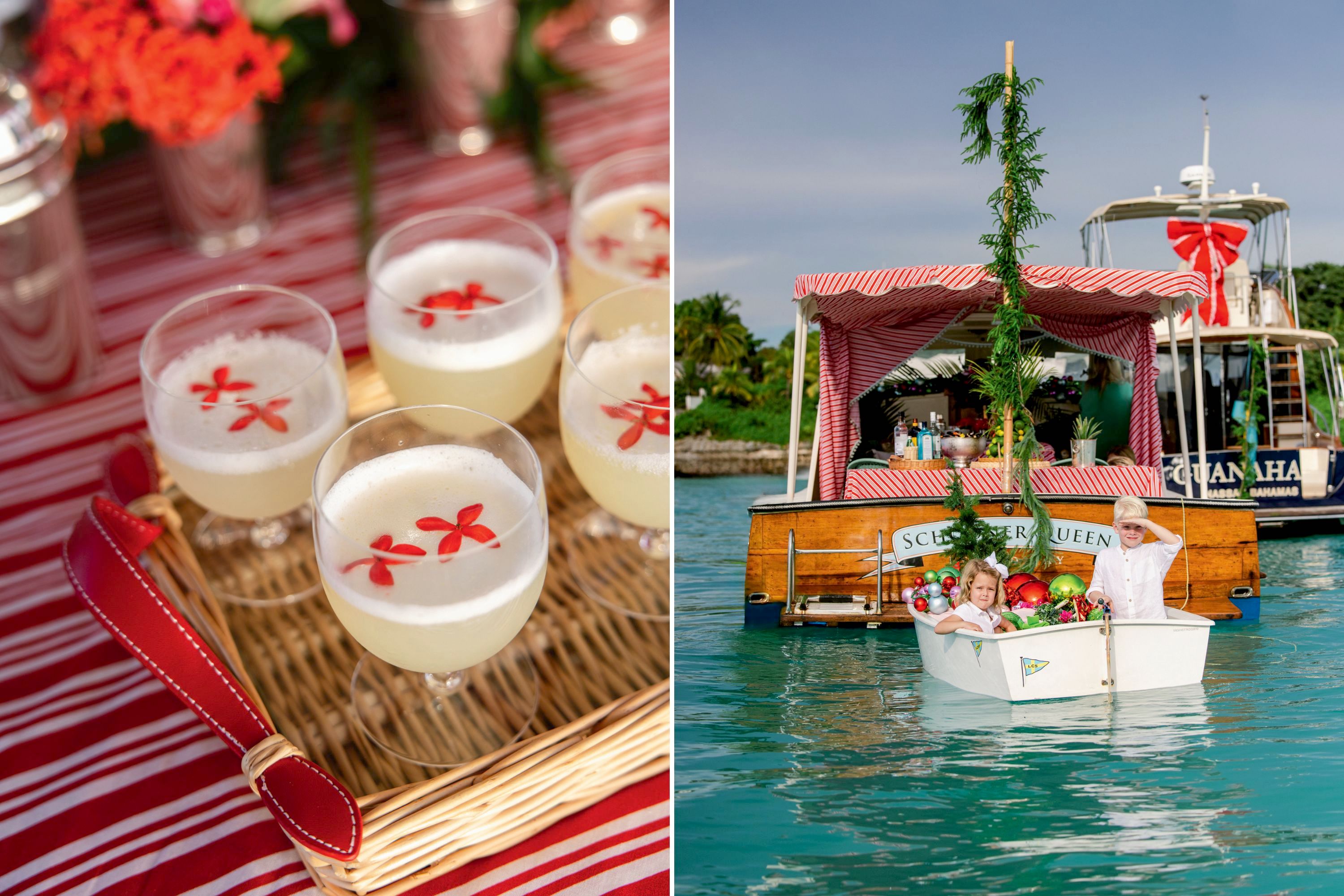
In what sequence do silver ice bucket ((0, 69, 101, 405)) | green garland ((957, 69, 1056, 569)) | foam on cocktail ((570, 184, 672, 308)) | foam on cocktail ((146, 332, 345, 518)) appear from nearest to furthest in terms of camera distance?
1. green garland ((957, 69, 1056, 569))
2. foam on cocktail ((146, 332, 345, 518))
3. silver ice bucket ((0, 69, 101, 405))
4. foam on cocktail ((570, 184, 672, 308))

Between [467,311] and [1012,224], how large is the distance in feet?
2.11

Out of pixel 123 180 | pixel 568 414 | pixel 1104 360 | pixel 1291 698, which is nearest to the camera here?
pixel 1291 698

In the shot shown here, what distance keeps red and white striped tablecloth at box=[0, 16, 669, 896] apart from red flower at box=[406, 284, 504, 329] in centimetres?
37

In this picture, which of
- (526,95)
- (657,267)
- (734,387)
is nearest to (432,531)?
(734,387)

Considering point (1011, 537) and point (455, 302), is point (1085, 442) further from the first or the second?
point (455, 302)

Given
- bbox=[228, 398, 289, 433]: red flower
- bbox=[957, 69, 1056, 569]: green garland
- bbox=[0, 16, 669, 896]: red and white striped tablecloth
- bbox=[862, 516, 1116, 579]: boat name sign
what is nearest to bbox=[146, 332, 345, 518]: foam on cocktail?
bbox=[228, 398, 289, 433]: red flower

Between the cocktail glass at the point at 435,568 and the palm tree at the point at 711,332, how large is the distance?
0.21m

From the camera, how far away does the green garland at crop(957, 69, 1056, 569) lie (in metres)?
1.10

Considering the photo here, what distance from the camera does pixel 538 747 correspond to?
40.9 inches

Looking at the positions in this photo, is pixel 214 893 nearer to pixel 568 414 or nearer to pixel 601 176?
pixel 568 414

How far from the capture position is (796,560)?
3.81 ft

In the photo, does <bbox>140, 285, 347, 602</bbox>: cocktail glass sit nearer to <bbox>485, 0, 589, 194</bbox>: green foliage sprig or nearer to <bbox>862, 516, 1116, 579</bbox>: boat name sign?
<bbox>862, 516, 1116, 579</bbox>: boat name sign

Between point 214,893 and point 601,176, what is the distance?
105 cm

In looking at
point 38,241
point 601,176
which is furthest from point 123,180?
point 601,176
